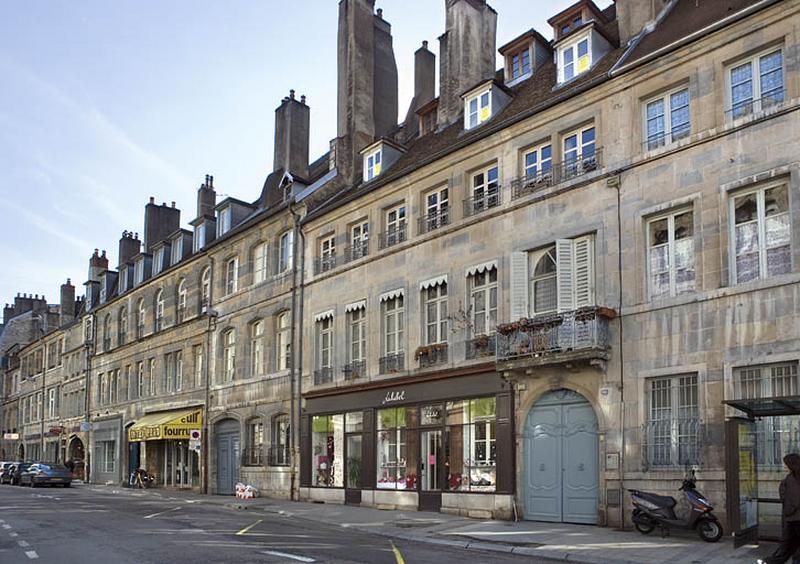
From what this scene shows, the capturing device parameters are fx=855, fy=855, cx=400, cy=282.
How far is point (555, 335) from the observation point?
1828 cm

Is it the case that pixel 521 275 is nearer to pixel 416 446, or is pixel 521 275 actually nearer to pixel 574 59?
pixel 574 59

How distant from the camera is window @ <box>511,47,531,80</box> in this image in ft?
79.3

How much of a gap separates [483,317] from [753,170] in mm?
7705

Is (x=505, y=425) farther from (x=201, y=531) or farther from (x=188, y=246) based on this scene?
(x=188, y=246)

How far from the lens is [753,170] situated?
615 inches

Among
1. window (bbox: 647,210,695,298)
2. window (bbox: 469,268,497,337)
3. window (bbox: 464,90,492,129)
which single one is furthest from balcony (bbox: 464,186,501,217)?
window (bbox: 647,210,695,298)

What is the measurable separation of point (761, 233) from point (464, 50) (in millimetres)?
12230

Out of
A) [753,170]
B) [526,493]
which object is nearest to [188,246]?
[526,493]

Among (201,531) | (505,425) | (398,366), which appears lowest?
(201,531)

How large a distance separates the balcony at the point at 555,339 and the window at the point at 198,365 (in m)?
18.6

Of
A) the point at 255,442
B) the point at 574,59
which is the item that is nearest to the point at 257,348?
the point at 255,442

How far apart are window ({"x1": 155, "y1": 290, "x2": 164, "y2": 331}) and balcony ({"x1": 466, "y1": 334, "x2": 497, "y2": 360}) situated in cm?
2225

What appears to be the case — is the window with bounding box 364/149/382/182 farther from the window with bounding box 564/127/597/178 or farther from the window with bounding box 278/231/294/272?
the window with bounding box 564/127/597/178

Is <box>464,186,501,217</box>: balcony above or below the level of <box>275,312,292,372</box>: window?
above
